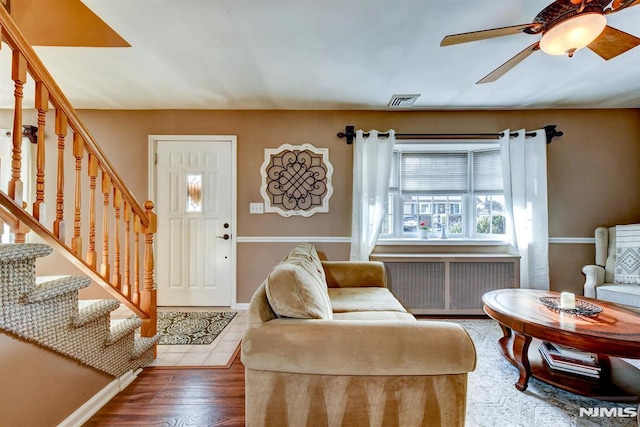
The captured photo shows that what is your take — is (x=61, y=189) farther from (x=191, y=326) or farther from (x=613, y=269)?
(x=613, y=269)

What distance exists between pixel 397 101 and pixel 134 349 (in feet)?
10.2

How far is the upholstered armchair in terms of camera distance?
8.52 feet

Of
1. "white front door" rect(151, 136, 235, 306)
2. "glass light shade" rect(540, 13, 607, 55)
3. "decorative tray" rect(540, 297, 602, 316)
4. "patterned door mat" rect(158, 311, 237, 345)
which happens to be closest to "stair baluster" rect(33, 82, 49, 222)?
"patterned door mat" rect(158, 311, 237, 345)

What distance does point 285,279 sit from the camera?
1.32 metres

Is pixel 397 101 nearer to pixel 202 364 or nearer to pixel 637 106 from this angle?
pixel 637 106

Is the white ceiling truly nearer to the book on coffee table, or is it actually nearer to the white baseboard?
the book on coffee table

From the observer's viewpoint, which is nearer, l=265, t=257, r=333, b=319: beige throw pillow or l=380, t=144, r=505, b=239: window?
l=265, t=257, r=333, b=319: beige throw pillow

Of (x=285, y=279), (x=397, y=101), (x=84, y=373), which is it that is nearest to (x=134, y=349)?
(x=84, y=373)

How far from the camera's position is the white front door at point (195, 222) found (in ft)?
11.0

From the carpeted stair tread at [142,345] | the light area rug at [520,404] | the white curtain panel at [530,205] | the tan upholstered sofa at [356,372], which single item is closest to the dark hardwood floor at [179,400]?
the carpeted stair tread at [142,345]

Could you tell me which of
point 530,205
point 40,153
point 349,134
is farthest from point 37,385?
point 530,205

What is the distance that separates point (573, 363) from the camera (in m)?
1.78

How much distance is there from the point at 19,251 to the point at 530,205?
3.99m

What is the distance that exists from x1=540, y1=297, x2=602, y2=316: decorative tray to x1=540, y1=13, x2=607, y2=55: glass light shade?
148 cm
